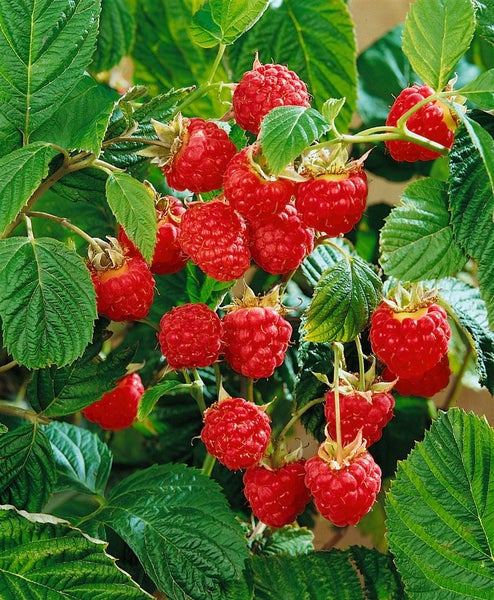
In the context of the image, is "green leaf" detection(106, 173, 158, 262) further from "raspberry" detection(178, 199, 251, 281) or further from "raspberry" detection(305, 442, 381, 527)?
"raspberry" detection(305, 442, 381, 527)

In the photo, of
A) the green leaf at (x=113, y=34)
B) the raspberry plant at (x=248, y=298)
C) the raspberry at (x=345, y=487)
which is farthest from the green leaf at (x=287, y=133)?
the green leaf at (x=113, y=34)

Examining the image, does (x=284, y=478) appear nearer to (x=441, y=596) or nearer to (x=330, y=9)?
(x=441, y=596)

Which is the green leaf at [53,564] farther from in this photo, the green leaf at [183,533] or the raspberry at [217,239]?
the raspberry at [217,239]

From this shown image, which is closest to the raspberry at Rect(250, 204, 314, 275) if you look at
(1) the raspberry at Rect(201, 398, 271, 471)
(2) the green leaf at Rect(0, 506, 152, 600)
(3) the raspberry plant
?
(3) the raspberry plant

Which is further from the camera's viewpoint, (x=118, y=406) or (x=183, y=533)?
(x=118, y=406)

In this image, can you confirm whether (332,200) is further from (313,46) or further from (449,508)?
(313,46)

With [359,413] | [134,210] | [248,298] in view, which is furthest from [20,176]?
[359,413]
